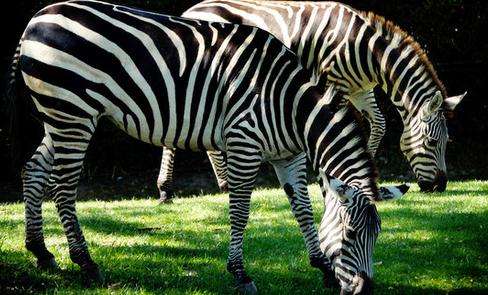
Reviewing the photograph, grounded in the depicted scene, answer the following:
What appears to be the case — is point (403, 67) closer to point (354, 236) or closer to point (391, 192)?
point (391, 192)

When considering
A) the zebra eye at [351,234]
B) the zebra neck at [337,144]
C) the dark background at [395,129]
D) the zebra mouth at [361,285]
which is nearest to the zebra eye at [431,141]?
the zebra neck at [337,144]

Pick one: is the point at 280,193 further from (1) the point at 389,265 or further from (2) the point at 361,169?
(2) the point at 361,169

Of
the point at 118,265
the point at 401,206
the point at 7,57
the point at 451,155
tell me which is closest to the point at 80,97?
the point at 118,265

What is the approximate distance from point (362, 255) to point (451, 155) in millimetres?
14762

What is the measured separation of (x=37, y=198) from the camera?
6934 mm

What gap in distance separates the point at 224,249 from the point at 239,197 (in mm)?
1569

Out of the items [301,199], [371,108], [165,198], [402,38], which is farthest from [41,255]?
[371,108]

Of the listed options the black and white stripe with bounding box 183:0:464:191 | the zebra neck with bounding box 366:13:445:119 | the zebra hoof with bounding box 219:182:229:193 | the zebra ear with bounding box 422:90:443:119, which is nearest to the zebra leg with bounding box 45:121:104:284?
the black and white stripe with bounding box 183:0:464:191

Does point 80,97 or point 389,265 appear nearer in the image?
point 80,97

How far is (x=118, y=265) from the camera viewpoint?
7.07 metres

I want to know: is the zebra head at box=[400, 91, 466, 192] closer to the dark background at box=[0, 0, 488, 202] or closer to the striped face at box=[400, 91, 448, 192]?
the striped face at box=[400, 91, 448, 192]

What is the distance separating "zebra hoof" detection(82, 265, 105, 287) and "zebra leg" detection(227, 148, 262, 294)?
1.30 meters

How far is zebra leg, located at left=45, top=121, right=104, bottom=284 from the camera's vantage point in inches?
257

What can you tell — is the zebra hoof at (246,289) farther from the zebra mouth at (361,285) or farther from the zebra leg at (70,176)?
the zebra leg at (70,176)
